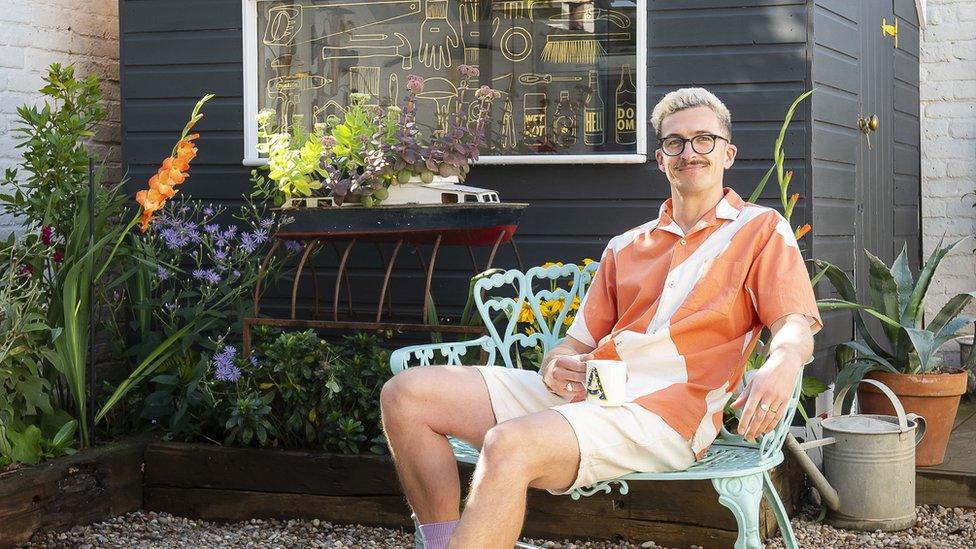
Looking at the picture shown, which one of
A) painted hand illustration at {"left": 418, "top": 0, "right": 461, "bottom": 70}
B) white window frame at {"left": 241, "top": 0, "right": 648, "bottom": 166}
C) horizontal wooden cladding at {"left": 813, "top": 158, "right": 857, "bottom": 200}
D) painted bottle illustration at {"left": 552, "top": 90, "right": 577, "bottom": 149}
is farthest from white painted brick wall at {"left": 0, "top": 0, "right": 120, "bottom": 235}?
horizontal wooden cladding at {"left": 813, "top": 158, "right": 857, "bottom": 200}

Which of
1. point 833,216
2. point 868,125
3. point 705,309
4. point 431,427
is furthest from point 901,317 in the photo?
point 431,427

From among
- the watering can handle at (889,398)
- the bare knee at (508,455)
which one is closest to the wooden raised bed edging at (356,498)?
the watering can handle at (889,398)

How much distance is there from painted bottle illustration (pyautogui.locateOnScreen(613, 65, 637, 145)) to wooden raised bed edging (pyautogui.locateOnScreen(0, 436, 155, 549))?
76.6 inches

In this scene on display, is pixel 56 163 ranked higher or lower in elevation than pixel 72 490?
higher

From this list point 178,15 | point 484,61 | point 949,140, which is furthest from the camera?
point 949,140

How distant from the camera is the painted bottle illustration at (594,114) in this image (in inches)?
→ 161

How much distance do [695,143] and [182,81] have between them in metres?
2.65

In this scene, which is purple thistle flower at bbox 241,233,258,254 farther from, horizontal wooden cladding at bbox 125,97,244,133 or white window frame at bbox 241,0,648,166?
horizontal wooden cladding at bbox 125,97,244,133

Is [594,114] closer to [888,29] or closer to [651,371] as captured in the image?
[888,29]

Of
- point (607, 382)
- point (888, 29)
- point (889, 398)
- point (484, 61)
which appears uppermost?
point (888, 29)

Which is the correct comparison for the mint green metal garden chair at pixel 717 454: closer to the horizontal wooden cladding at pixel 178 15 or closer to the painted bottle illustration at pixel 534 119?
the painted bottle illustration at pixel 534 119

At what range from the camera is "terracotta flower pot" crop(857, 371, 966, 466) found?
12.0 ft

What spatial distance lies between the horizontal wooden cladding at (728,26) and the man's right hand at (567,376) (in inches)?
69.8

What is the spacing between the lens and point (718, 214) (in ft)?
8.41
